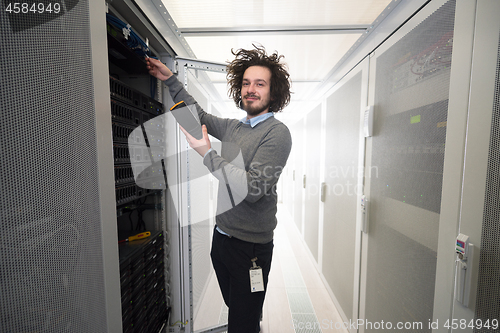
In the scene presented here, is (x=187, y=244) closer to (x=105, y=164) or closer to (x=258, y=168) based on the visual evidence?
(x=258, y=168)

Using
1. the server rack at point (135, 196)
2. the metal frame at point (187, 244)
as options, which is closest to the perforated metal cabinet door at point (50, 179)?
the server rack at point (135, 196)

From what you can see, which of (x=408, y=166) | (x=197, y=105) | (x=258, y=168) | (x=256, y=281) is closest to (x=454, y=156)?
(x=408, y=166)

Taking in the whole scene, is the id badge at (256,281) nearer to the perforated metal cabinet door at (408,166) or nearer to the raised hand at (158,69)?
the perforated metal cabinet door at (408,166)

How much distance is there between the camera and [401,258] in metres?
1.12

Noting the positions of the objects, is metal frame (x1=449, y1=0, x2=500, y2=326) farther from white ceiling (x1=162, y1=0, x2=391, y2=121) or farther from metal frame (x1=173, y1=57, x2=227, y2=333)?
metal frame (x1=173, y1=57, x2=227, y2=333)

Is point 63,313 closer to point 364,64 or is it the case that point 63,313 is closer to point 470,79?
point 470,79

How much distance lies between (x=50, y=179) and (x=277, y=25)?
140 centimetres

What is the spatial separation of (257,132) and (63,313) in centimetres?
96

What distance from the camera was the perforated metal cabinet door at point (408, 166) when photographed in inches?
35.8

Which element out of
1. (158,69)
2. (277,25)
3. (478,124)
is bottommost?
(478,124)

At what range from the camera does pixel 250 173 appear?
3.10 ft

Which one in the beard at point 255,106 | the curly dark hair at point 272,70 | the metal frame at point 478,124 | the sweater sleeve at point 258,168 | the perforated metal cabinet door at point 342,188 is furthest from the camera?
the perforated metal cabinet door at point 342,188

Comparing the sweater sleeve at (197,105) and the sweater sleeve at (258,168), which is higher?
the sweater sleeve at (197,105)

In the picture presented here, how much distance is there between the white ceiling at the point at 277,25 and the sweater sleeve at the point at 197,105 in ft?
1.16
